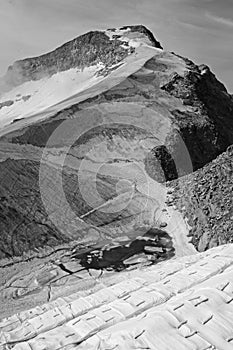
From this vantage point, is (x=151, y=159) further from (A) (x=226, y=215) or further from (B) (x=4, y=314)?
(B) (x=4, y=314)

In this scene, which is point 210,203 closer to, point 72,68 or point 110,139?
point 110,139

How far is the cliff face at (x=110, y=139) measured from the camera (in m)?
18.7

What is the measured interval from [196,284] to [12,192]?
38.2ft

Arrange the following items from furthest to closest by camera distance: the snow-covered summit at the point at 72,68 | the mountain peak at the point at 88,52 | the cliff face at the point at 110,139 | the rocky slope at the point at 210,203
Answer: the mountain peak at the point at 88,52
the snow-covered summit at the point at 72,68
the cliff face at the point at 110,139
the rocky slope at the point at 210,203

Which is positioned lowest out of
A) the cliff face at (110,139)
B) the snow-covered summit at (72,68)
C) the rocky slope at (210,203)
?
the rocky slope at (210,203)

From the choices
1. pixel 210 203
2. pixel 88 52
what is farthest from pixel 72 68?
pixel 210 203

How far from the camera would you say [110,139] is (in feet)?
95.3

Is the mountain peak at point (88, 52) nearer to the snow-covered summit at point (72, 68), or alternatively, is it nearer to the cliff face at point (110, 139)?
the snow-covered summit at point (72, 68)

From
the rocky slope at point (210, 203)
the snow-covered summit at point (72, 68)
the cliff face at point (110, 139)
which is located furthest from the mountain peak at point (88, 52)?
the rocky slope at point (210, 203)

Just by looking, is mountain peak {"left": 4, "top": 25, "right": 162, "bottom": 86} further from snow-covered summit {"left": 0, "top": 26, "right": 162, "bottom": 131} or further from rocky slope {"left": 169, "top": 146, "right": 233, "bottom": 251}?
rocky slope {"left": 169, "top": 146, "right": 233, "bottom": 251}

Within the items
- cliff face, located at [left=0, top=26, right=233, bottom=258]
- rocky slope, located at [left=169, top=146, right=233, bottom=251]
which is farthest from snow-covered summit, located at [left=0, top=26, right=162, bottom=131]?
rocky slope, located at [left=169, top=146, right=233, bottom=251]

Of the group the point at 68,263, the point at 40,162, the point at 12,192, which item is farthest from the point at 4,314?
the point at 40,162

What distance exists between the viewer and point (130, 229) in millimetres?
19156

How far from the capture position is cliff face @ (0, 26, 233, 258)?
18734 millimetres
